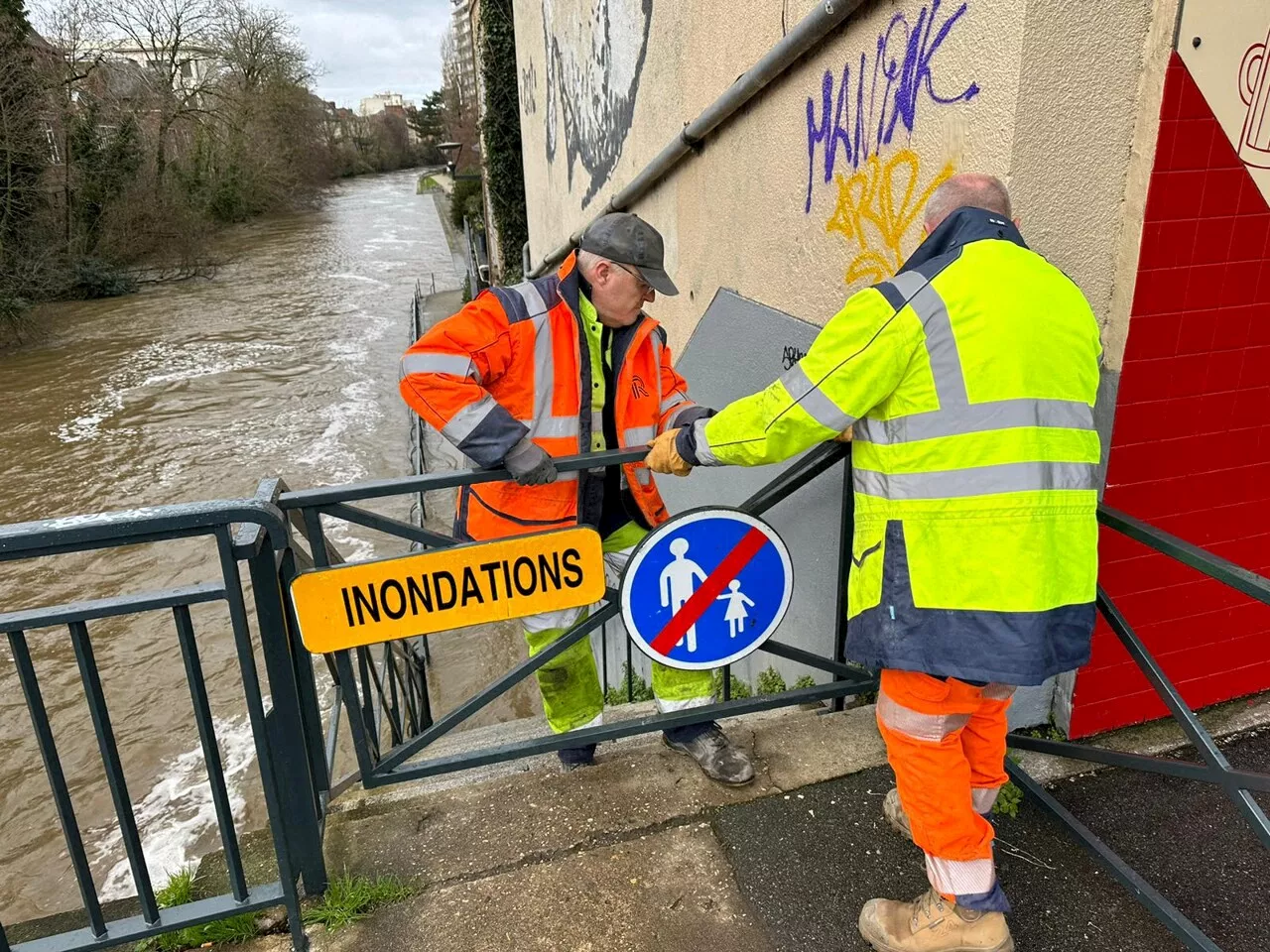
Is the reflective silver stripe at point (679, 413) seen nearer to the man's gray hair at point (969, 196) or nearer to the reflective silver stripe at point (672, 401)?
the reflective silver stripe at point (672, 401)

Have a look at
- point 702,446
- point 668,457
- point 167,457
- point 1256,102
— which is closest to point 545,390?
point 668,457

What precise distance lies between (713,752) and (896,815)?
0.59 meters

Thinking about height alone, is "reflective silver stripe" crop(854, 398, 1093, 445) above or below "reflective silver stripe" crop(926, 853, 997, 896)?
above

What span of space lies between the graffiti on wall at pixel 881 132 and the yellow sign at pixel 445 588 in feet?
4.90

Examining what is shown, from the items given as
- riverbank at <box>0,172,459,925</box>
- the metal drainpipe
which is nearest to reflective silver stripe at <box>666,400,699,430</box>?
the metal drainpipe

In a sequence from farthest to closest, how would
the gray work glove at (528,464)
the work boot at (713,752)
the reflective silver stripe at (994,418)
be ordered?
the work boot at (713,752), the gray work glove at (528,464), the reflective silver stripe at (994,418)

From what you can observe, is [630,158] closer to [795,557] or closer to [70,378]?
[795,557]

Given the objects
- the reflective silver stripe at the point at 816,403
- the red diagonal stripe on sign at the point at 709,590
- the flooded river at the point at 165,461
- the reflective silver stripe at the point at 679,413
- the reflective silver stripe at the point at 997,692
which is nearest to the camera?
the reflective silver stripe at the point at 816,403

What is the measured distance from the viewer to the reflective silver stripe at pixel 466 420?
2340 mm

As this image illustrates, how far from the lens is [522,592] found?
230 centimetres

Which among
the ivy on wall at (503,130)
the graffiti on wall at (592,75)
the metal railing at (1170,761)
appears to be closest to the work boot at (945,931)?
the metal railing at (1170,761)

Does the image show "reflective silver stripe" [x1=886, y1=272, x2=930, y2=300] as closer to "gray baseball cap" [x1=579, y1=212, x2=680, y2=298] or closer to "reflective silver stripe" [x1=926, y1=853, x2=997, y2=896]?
"gray baseball cap" [x1=579, y1=212, x2=680, y2=298]

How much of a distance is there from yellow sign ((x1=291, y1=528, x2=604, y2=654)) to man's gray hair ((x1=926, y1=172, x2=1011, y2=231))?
120 cm

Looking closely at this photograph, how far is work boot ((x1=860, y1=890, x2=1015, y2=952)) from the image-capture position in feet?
6.49
